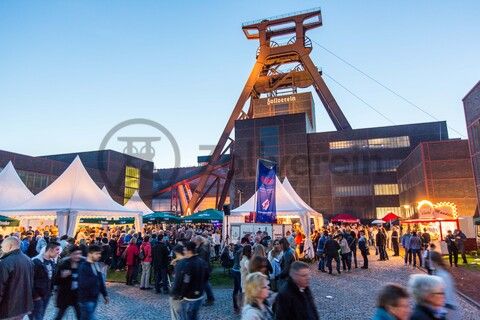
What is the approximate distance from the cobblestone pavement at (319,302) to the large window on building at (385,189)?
35.5 metres

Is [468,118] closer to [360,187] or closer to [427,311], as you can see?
[427,311]

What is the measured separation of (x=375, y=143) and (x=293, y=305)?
47.7 metres

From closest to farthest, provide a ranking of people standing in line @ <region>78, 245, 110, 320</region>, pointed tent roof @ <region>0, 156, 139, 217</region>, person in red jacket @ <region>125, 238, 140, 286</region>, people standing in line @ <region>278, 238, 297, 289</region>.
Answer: people standing in line @ <region>78, 245, 110, 320</region>, people standing in line @ <region>278, 238, 297, 289</region>, person in red jacket @ <region>125, 238, 140, 286</region>, pointed tent roof @ <region>0, 156, 139, 217</region>

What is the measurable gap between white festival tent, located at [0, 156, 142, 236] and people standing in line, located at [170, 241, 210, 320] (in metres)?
10.8

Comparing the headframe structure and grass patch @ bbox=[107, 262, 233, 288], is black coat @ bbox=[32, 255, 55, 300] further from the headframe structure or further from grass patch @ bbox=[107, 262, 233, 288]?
the headframe structure

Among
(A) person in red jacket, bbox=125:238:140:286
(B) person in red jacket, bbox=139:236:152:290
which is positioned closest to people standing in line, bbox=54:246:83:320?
(B) person in red jacket, bbox=139:236:152:290

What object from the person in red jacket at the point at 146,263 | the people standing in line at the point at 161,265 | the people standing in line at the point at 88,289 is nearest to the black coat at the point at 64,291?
the people standing in line at the point at 88,289

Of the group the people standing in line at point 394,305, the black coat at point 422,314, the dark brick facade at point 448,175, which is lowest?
the black coat at point 422,314

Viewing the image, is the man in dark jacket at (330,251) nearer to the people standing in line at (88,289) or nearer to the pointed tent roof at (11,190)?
the people standing in line at (88,289)

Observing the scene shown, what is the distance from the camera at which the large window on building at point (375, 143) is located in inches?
1826

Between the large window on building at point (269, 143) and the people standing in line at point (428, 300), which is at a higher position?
the large window on building at point (269, 143)

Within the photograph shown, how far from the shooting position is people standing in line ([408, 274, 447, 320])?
10.1 feet

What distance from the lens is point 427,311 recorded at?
3.09 meters

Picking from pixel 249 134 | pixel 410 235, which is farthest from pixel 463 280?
pixel 249 134
